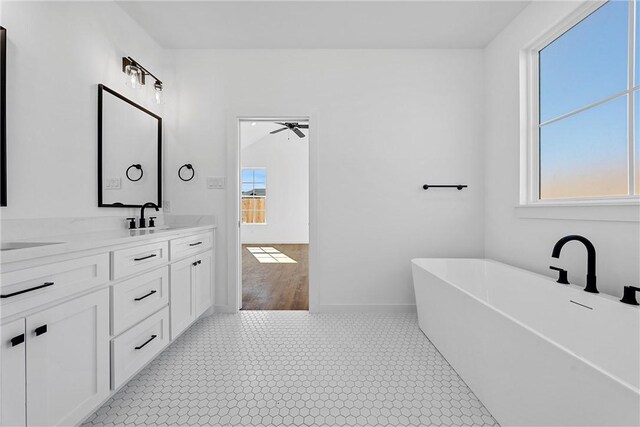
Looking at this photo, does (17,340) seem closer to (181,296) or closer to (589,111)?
(181,296)

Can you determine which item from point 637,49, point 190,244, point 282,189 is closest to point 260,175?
point 282,189

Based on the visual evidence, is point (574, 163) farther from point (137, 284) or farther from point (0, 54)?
point (0, 54)

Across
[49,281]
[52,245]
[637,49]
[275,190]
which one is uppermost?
[637,49]

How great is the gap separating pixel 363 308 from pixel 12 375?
2.38 meters

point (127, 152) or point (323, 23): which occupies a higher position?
point (323, 23)

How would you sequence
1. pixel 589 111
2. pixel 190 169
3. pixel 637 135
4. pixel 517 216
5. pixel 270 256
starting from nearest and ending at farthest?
pixel 637 135 < pixel 589 111 < pixel 517 216 < pixel 190 169 < pixel 270 256

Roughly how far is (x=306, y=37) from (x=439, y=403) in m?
2.95

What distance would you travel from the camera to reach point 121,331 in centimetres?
149

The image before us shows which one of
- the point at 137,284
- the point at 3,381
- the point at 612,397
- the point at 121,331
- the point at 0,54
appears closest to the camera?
the point at 612,397

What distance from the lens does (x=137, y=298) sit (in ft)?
5.31

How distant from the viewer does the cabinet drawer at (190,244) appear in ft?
6.68

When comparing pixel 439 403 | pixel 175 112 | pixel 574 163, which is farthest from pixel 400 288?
pixel 175 112

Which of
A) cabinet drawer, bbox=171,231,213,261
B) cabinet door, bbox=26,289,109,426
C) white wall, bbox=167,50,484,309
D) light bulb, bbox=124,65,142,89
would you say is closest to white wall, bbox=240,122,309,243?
white wall, bbox=167,50,484,309

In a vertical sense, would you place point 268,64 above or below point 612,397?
above
